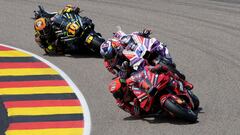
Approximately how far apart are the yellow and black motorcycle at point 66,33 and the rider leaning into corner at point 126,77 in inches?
135

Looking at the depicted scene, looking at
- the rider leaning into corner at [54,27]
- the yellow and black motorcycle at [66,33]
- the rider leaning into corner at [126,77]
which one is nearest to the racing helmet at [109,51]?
the rider leaning into corner at [126,77]

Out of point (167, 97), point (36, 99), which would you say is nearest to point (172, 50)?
point (36, 99)

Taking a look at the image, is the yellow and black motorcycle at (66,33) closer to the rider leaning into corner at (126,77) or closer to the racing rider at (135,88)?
the rider leaning into corner at (126,77)

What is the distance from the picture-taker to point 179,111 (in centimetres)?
1265

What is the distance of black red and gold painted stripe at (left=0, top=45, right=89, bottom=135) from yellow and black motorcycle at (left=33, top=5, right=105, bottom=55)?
0.78 meters

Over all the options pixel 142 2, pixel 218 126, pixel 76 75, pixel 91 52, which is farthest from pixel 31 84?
pixel 142 2

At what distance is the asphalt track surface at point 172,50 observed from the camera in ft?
42.7

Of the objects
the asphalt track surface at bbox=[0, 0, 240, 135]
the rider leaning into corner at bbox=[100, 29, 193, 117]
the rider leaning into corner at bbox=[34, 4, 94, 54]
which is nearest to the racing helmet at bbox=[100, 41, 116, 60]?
the rider leaning into corner at bbox=[100, 29, 193, 117]

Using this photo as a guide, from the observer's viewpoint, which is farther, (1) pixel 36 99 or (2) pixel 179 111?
(1) pixel 36 99

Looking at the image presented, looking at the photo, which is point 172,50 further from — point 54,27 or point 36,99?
point 36,99

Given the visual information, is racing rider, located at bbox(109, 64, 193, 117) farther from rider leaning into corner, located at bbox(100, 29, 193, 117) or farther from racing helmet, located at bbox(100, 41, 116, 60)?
racing helmet, located at bbox(100, 41, 116, 60)

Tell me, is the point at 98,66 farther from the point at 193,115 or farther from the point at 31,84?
the point at 193,115

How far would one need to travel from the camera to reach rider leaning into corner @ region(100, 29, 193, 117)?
1321 cm

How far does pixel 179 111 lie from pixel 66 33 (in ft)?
23.9
